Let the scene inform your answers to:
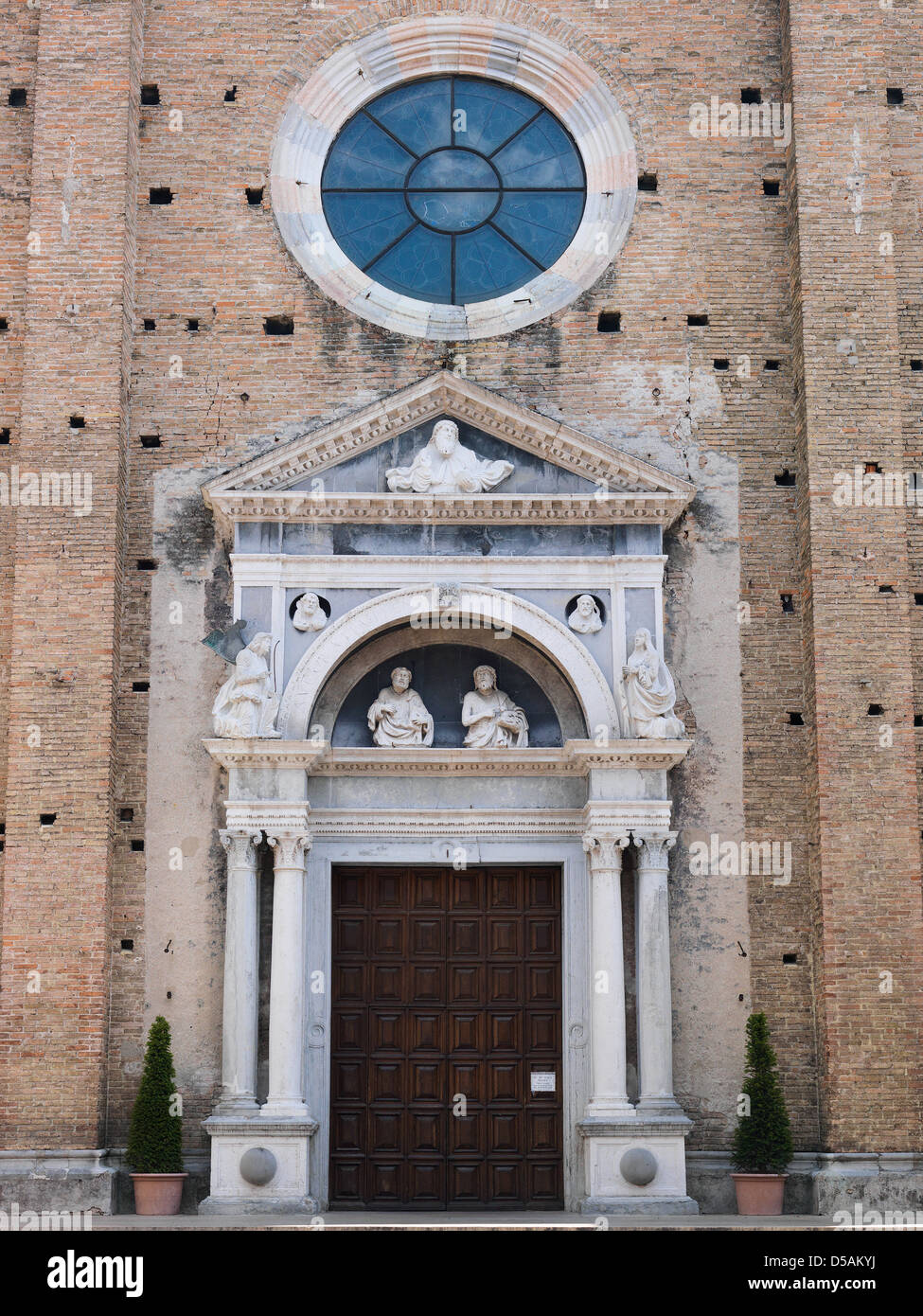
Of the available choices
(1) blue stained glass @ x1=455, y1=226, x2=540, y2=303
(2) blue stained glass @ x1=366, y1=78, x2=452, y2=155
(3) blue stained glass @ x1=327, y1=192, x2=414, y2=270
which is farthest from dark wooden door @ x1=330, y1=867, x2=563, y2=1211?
(2) blue stained glass @ x1=366, y1=78, x2=452, y2=155

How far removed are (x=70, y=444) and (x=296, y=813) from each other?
3726 mm

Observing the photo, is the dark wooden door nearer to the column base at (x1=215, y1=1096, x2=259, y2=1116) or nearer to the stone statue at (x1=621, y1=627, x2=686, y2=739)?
the column base at (x1=215, y1=1096, x2=259, y2=1116)

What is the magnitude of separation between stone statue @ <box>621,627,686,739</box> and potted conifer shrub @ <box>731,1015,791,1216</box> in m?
2.51

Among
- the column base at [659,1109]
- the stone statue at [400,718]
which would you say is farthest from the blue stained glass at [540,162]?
the column base at [659,1109]

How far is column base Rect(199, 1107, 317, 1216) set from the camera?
14180mm

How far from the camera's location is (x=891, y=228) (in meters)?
16.4

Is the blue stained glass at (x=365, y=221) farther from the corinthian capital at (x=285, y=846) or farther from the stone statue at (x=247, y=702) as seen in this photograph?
the corinthian capital at (x=285, y=846)

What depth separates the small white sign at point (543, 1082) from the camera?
15.2 meters

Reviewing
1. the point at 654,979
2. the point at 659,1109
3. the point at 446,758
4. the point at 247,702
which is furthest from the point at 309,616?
the point at 659,1109

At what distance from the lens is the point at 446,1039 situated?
15312mm

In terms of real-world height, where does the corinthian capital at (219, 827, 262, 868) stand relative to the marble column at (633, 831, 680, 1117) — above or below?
above

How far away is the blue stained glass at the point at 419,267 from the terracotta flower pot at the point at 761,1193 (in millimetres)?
8007
